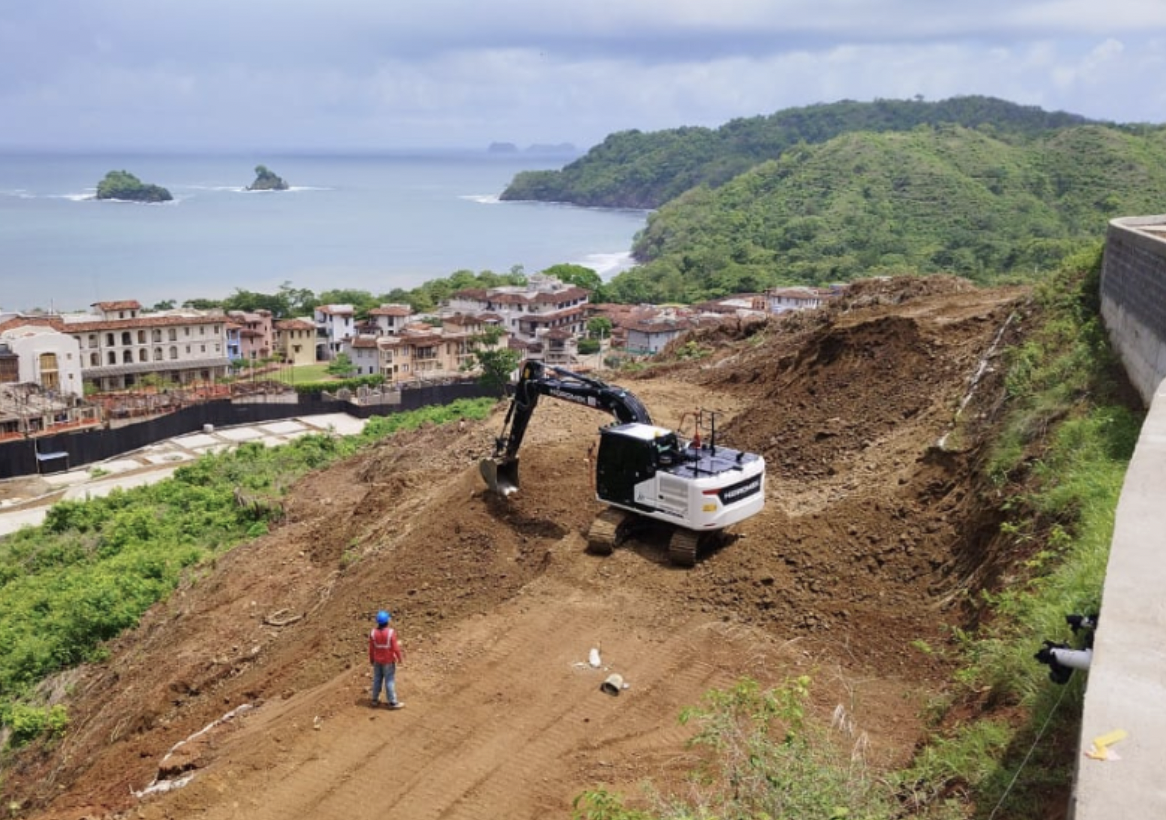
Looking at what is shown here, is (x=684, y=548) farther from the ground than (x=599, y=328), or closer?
farther from the ground

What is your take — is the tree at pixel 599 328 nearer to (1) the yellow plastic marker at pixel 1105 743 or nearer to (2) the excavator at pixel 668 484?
(2) the excavator at pixel 668 484

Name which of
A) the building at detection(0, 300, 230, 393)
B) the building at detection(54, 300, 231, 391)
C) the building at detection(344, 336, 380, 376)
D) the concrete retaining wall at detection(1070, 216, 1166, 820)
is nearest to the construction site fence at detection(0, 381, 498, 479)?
the building at detection(344, 336, 380, 376)

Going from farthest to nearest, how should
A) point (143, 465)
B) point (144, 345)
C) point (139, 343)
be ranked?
1. point (144, 345)
2. point (139, 343)
3. point (143, 465)

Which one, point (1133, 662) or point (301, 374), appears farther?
point (301, 374)

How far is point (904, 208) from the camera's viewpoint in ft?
276

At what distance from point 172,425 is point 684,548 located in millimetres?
37103

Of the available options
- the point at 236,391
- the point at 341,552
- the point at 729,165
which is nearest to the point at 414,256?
the point at 729,165

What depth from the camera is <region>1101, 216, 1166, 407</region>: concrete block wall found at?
36.1 feet

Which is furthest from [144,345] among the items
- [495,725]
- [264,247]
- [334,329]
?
[264,247]

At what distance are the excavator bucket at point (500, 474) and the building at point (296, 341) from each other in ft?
186

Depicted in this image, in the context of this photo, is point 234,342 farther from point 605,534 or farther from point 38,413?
point 605,534

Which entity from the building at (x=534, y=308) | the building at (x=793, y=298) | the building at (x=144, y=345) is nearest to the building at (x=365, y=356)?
the building at (x=144, y=345)

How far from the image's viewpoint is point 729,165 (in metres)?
160

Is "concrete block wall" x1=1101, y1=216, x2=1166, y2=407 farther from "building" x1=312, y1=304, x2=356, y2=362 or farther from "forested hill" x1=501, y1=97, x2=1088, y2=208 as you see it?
"forested hill" x1=501, y1=97, x2=1088, y2=208
